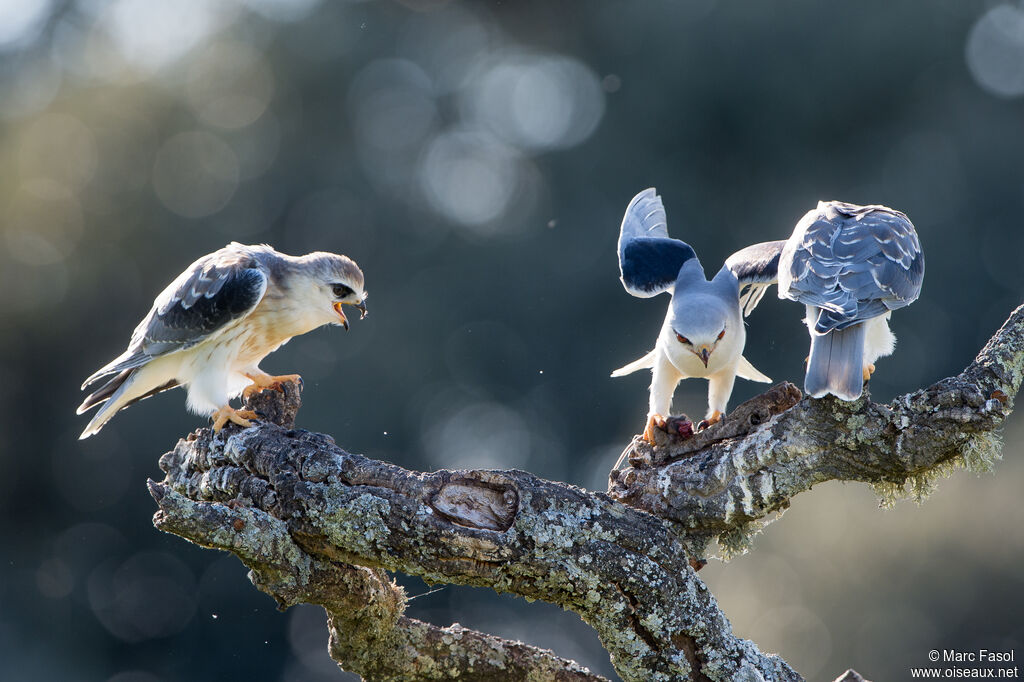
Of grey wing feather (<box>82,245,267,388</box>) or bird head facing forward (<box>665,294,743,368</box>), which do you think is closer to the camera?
bird head facing forward (<box>665,294,743,368</box>)

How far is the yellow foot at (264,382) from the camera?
18.2 feet

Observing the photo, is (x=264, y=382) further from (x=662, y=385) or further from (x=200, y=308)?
(x=662, y=385)

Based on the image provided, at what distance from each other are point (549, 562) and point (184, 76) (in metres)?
12.6

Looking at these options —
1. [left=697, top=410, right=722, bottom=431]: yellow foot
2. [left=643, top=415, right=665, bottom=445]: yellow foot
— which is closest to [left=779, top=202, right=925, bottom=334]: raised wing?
[left=697, top=410, right=722, bottom=431]: yellow foot

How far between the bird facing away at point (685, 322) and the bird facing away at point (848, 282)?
0.44 m

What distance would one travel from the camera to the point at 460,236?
1598cm

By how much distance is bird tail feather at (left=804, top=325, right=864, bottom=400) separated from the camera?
3.69m

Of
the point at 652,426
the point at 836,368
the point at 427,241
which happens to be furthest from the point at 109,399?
the point at 427,241

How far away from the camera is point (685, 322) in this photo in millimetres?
4848

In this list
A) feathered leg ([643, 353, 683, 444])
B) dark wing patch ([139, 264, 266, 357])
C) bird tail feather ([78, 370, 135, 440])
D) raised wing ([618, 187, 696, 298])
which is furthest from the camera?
bird tail feather ([78, 370, 135, 440])

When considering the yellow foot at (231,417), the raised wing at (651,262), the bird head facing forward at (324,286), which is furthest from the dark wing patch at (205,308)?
the raised wing at (651,262)

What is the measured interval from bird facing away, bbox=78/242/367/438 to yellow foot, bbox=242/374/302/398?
0.01 m

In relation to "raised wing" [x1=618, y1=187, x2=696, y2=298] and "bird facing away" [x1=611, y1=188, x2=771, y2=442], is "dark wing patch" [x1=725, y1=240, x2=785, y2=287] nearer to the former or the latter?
"bird facing away" [x1=611, y1=188, x2=771, y2=442]

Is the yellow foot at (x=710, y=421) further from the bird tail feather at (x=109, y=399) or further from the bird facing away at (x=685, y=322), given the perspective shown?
the bird tail feather at (x=109, y=399)
